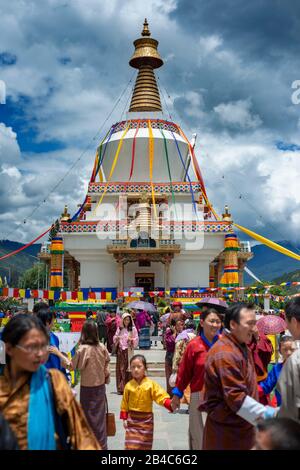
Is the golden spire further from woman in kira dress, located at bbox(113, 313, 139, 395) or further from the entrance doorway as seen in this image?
woman in kira dress, located at bbox(113, 313, 139, 395)

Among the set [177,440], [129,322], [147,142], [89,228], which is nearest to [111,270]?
[89,228]

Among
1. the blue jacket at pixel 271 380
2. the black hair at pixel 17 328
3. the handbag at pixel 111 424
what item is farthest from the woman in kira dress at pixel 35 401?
the handbag at pixel 111 424

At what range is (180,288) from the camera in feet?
89.4

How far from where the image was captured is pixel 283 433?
2.34 m

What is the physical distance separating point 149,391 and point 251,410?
1.72 meters

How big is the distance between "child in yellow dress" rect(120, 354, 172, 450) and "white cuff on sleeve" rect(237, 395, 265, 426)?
147 cm

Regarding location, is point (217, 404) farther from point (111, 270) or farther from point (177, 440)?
point (111, 270)

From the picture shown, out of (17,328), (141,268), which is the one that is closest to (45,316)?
(17,328)

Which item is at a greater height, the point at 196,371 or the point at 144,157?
the point at 144,157

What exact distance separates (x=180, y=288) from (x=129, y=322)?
1767 centimetres

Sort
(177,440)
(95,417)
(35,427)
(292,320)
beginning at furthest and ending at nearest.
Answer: (177,440) → (95,417) → (292,320) → (35,427)

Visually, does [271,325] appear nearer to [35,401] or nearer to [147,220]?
[35,401]

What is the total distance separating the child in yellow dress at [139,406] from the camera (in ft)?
16.0

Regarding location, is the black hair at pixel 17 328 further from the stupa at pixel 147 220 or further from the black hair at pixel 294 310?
the stupa at pixel 147 220
